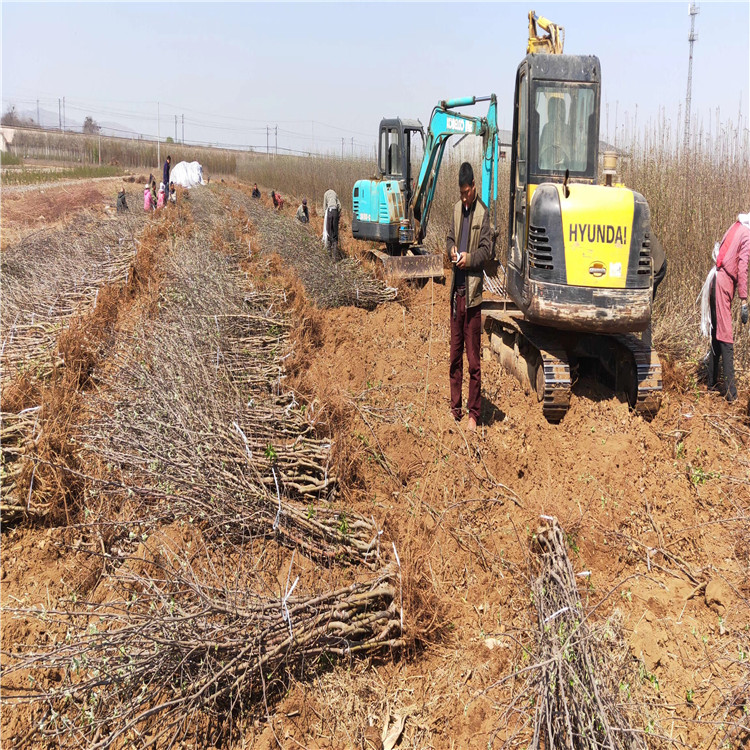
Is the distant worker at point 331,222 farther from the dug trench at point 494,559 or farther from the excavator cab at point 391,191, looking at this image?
the dug trench at point 494,559

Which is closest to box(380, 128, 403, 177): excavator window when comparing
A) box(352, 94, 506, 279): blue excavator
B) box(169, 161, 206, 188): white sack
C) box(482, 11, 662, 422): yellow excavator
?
box(352, 94, 506, 279): blue excavator

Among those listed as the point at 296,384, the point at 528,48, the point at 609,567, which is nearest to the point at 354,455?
the point at 296,384

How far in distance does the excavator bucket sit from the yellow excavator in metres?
5.23

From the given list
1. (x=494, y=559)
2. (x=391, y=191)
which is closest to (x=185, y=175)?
(x=391, y=191)

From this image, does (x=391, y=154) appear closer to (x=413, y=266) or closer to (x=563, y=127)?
(x=413, y=266)

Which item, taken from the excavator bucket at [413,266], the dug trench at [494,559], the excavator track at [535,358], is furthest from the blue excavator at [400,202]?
the dug trench at [494,559]

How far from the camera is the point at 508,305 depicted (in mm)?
8453

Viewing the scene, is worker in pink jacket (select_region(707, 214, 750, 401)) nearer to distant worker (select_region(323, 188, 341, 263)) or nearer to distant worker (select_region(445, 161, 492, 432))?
distant worker (select_region(445, 161, 492, 432))

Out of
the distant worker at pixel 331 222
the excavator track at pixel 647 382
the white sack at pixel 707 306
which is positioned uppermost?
the distant worker at pixel 331 222

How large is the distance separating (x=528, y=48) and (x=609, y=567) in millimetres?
5952

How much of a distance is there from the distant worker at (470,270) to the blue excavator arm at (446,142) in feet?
9.90

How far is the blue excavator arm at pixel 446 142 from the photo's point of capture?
8953mm

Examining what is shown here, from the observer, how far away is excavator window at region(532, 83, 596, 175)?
6531mm

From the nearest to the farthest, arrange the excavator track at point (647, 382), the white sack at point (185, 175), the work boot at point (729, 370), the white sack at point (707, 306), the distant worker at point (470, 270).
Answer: the distant worker at point (470, 270) → the excavator track at point (647, 382) → the work boot at point (729, 370) → the white sack at point (707, 306) → the white sack at point (185, 175)
